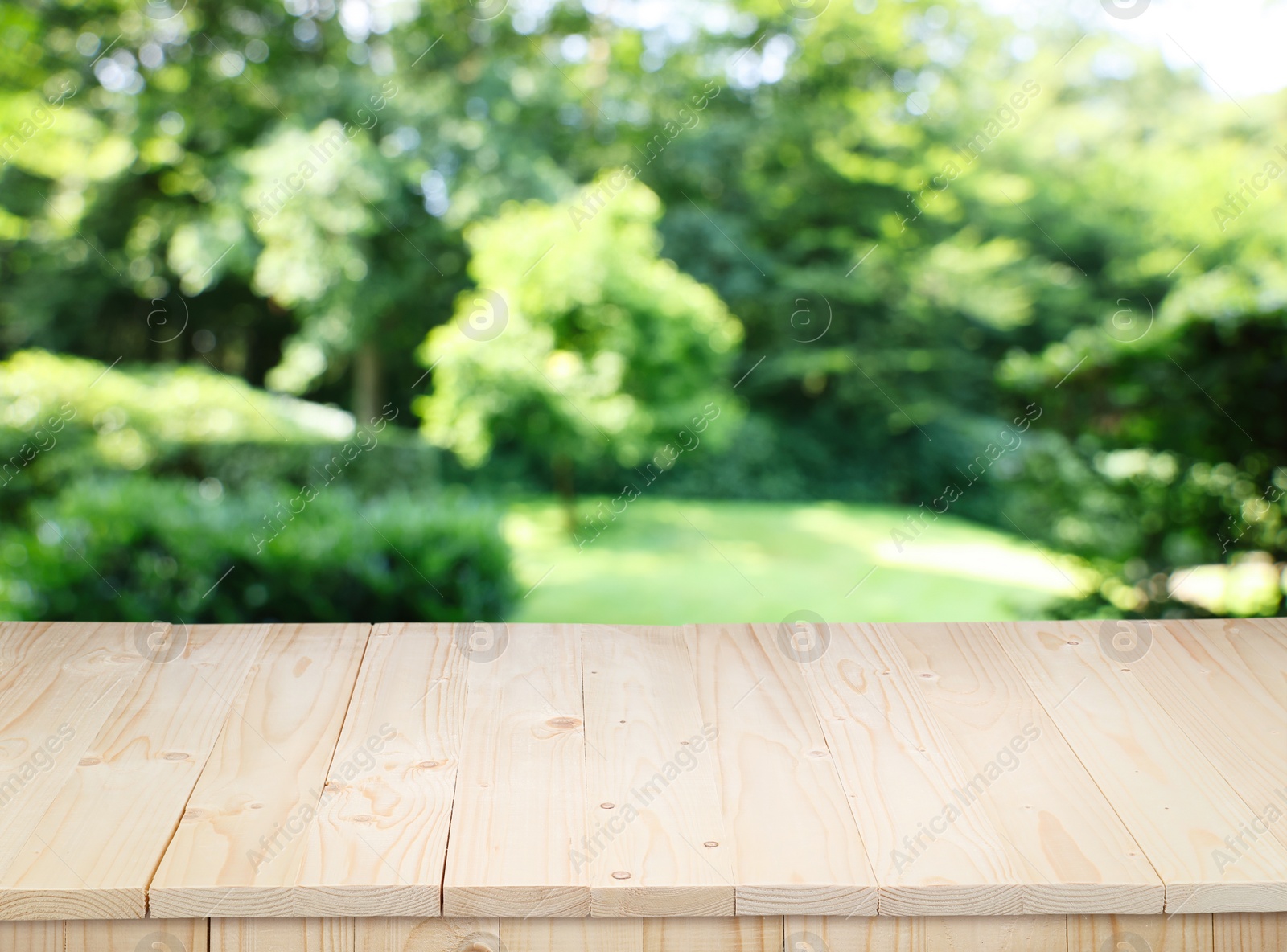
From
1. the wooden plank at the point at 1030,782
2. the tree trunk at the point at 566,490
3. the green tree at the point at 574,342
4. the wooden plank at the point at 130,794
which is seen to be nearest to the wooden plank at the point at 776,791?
the wooden plank at the point at 1030,782

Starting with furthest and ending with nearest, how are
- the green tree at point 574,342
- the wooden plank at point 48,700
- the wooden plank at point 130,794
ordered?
1. the green tree at point 574,342
2. the wooden plank at point 48,700
3. the wooden plank at point 130,794

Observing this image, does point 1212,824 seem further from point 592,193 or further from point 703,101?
point 703,101

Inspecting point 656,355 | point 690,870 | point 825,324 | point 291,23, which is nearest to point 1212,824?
point 690,870

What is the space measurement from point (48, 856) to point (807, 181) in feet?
32.0

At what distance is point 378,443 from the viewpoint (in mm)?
6598

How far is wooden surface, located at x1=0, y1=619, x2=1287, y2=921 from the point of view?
770mm

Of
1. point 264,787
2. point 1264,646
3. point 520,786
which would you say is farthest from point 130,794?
point 1264,646

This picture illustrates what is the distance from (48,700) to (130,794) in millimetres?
251

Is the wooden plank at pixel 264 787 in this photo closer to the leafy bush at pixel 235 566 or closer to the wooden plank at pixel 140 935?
the wooden plank at pixel 140 935

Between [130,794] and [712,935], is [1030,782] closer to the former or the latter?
[712,935]

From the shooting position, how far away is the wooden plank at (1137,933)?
31.1 inches

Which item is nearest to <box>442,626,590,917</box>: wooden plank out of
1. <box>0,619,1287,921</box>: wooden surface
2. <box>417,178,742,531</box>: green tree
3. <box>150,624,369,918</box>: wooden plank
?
<box>0,619,1287,921</box>: wooden surface

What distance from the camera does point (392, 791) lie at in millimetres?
882

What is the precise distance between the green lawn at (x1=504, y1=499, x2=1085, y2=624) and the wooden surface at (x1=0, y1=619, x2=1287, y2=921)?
A: 185 inches
